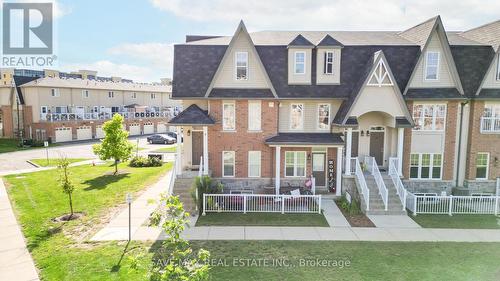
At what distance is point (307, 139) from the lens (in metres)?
19.6

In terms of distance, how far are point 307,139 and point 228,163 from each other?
16.8 ft

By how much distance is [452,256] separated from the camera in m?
12.2

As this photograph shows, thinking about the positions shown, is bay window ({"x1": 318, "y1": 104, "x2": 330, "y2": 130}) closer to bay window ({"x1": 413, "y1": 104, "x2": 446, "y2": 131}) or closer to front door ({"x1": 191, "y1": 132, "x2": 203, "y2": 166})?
bay window ({"x1": 413, "y1": 104, "x2": 446, "y2": 131})

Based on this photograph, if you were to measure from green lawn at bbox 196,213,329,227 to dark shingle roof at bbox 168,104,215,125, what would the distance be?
17.7ft

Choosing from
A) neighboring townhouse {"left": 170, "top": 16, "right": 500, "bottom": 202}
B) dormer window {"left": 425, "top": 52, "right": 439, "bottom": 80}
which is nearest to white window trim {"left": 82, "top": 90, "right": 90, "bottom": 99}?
neighboring townhouse {"left": 170, "top": 16, "right": 500, "bottom": 202}

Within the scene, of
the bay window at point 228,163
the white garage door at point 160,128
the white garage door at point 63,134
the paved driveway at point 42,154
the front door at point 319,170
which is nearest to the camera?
the bay window at point 228,163

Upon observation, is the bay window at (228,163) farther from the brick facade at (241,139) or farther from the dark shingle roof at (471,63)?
the dark shingle roof at (471,63)

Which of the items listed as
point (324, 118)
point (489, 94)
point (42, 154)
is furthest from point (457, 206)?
point (42, 154)

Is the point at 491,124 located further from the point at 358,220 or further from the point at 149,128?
the point at 149,128

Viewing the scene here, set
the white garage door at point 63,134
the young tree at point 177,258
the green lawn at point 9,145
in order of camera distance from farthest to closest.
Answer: the white garage door at point 63,134 < the green lawn at point 9,145 < the young tree at point 177,258

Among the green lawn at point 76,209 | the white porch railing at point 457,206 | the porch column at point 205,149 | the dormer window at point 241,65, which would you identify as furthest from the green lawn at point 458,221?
the green lawn at point 76,209

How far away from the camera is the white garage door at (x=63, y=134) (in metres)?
44.8

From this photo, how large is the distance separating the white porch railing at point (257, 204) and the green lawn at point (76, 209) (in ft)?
18.4

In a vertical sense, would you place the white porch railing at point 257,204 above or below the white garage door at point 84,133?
below
